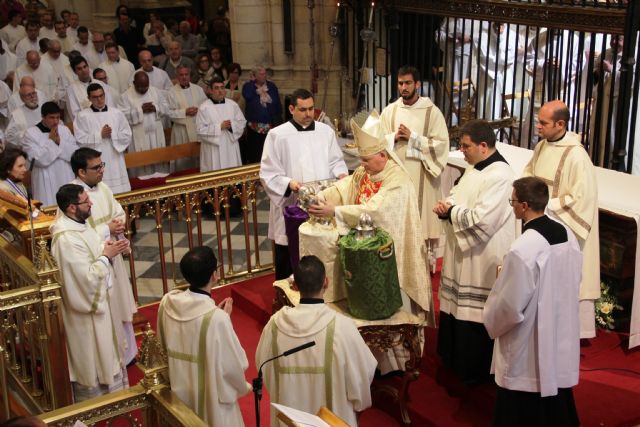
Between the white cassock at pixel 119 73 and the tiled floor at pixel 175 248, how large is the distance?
3.05 metres

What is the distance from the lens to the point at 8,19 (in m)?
15.6

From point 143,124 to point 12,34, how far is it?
568 cm

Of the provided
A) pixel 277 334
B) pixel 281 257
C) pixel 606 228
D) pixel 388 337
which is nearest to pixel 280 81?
pixel 281 257

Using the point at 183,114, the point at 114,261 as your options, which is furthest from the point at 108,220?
the point at 183,114

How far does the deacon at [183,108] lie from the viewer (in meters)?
10.7

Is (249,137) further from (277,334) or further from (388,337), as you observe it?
(277,334)

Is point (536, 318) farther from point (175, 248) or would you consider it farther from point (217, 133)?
point (217, 133)

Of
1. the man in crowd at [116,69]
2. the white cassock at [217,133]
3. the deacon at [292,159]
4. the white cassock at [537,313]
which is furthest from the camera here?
the man in crowd at [116,69]

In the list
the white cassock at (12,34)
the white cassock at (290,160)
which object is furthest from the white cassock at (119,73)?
the white cassock at (290,160)

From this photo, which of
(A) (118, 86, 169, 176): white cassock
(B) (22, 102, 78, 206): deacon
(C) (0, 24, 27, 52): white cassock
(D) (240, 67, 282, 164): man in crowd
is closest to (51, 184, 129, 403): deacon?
(B) (22, 102, 78, 206): deacon

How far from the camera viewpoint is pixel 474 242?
4945 mm

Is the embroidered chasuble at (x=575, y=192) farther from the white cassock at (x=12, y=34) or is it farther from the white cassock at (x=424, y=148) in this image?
the white cassock at (x=12, y=34)

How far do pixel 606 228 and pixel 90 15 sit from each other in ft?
43.0

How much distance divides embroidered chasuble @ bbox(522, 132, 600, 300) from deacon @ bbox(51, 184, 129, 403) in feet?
8.95
